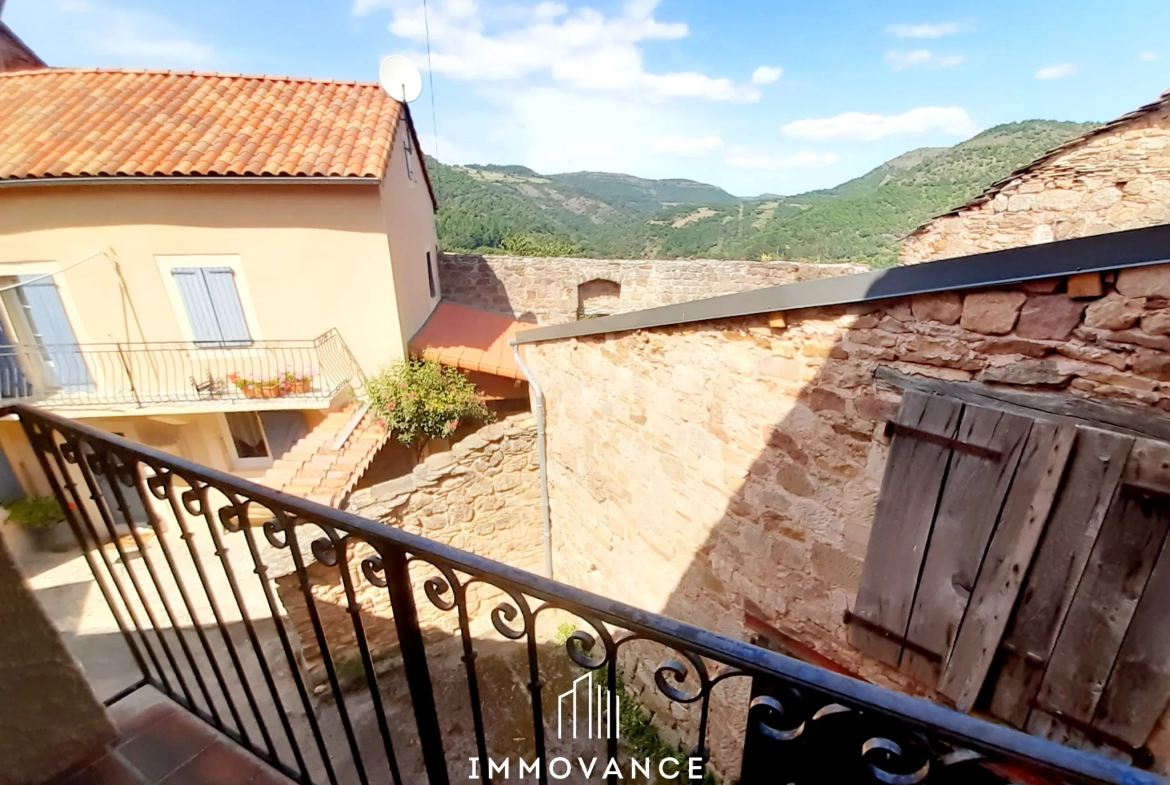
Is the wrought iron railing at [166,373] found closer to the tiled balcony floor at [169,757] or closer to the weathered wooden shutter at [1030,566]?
the tiled balcony floor at [169,757]

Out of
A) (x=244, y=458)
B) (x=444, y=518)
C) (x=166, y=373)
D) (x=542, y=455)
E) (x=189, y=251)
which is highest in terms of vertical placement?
(x=189, y=251)

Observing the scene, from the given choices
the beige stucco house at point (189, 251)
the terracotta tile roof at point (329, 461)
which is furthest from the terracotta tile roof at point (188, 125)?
the terracotta tile roof at point (329, 461)

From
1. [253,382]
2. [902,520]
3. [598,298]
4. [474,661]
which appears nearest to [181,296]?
[253,382]

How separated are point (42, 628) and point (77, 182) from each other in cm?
731

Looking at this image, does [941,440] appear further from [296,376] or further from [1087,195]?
[296,376]

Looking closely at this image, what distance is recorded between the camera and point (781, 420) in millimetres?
2676

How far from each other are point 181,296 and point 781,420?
770 cm

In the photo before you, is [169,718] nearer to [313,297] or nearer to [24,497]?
[313,297]

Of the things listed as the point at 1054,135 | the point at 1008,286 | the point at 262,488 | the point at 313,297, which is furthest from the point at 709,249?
the point at 262,488

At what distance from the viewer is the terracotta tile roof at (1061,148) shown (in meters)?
5.42

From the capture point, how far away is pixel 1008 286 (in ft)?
5.77

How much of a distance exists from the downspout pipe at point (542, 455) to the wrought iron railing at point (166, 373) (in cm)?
328

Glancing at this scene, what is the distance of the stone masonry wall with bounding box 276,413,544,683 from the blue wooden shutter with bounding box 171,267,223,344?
380cm

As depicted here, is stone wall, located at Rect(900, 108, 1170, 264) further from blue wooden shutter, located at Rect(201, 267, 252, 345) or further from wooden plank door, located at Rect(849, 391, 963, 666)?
blue wooden shutter, located at Rect(201, 267, 252, 345)
